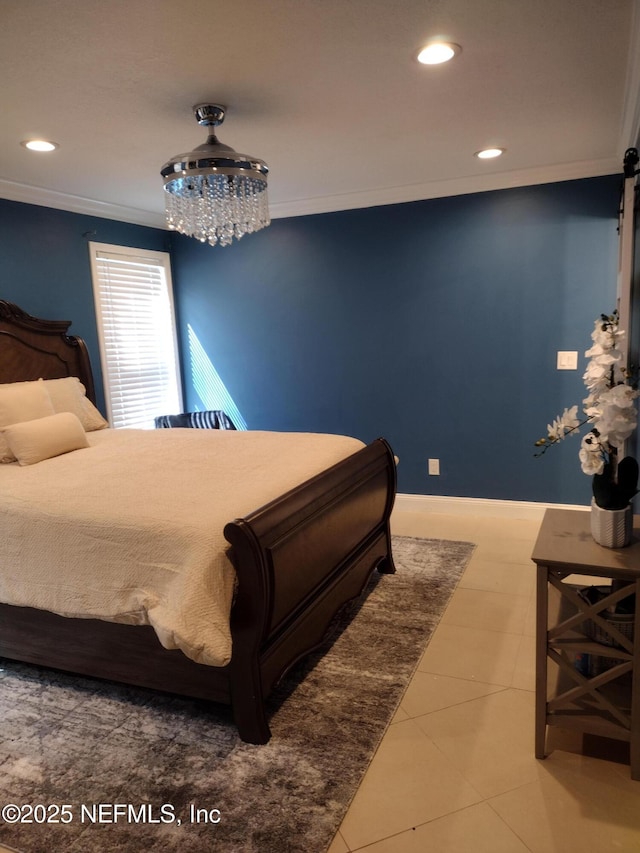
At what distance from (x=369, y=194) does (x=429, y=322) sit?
1.05m

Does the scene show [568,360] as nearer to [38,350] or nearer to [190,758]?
[190,758]

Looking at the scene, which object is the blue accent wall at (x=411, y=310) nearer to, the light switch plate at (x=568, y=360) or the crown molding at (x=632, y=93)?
the light switch plate at (x=568, y=360)

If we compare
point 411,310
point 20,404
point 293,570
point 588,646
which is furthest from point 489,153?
point 20,404

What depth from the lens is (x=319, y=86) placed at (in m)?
2.46

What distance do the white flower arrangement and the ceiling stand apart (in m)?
1.10

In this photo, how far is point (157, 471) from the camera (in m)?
2.81

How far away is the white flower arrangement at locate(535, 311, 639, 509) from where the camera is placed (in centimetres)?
182

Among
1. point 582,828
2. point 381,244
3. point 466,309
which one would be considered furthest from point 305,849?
point 381,244

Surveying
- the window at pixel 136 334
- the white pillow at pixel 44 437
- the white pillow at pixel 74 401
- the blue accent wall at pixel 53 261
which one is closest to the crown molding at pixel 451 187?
the window at pixel 136 334

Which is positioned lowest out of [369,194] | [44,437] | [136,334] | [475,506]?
[475,506]

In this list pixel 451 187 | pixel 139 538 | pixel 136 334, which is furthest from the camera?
pixel 136 334

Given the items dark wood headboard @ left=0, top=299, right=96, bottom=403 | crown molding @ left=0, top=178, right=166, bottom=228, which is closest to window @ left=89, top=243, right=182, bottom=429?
crown molding @ left=0, top=178, right=166, bottom=228

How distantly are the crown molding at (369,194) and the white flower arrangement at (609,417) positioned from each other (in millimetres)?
2514

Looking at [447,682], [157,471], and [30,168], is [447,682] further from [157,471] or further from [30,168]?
[30,168]
